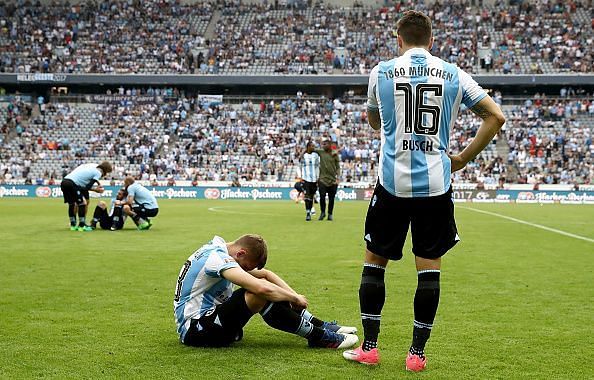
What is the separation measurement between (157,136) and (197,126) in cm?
287

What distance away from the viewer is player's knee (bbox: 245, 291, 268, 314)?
18.1 feet

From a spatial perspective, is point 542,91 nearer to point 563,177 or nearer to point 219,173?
point 563,177

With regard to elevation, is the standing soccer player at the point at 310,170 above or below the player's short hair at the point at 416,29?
below

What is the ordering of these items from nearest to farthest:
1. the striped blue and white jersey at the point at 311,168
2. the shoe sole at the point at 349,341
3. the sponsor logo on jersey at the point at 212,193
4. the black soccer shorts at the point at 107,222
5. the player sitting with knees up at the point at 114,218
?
the shoe sole at the point at 349,341
the player sitting with knees up at the point at 114,218
the black soccer shorts at the point at 107,222
the striped blue and white jersey at the point at 311,168
the sponsor logo on jersey at the point at 212,193

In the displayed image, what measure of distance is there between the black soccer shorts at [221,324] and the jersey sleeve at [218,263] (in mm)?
287

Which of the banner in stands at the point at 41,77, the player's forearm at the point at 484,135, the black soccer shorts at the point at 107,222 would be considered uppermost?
the banner in stands at the point at 41,77

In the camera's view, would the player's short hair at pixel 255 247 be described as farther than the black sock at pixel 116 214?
No

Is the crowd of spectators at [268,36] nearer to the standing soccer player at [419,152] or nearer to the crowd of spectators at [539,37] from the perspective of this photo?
the crowd of spectators at [539,37]

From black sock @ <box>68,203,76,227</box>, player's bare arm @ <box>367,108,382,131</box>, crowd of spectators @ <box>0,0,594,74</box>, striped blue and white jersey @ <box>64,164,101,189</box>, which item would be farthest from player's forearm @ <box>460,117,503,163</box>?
crowd of spectators @ <box>0,0,594,74</box>

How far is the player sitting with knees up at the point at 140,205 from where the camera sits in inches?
717

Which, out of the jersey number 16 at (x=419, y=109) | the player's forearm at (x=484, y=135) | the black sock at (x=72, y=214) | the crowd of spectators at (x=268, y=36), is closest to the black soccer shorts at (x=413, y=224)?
the player's forearm at (x=484, y=135)

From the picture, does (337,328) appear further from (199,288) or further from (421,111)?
(421,111)

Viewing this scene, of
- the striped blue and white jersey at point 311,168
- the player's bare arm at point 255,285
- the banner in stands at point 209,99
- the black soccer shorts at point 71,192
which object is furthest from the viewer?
the banner in stands at point 209,99

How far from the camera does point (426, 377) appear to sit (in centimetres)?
486
